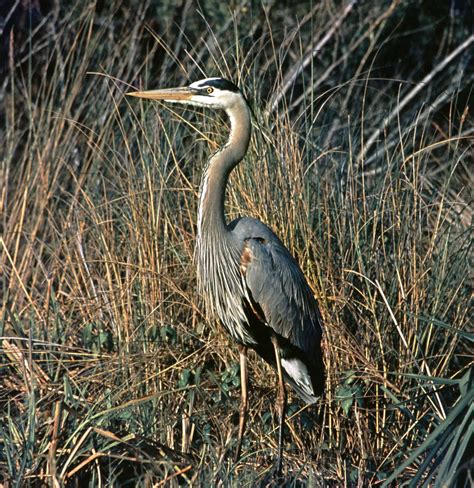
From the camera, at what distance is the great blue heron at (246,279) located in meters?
4.18

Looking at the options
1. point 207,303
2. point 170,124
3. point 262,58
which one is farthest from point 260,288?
point 262,58

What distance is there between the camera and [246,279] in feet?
14.2

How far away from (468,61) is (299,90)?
4.29 feet

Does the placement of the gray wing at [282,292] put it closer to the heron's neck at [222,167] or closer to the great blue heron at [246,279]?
the great blue heron at [246,279]

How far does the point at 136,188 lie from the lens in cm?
478

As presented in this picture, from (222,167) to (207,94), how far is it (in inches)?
13.7

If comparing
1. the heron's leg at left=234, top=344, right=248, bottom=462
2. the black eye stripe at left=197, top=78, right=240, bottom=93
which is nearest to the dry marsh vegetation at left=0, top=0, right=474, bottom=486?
the heron's leg at left=234, top=344, right=248, bottom=462

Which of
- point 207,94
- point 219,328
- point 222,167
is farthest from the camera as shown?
point 219,328

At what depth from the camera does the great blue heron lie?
4180 mm

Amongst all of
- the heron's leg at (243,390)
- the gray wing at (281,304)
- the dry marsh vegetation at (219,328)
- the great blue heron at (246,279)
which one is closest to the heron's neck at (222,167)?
the great blue heron at (246,279)

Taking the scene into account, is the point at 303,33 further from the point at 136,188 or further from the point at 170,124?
the point at 136,188

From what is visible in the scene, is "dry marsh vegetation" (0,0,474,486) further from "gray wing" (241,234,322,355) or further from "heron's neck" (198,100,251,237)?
"heron's neck" (198,100,251,237)

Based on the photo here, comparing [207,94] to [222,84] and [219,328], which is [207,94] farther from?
[219,328]

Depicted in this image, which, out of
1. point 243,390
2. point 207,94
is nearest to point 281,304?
point 243,390
